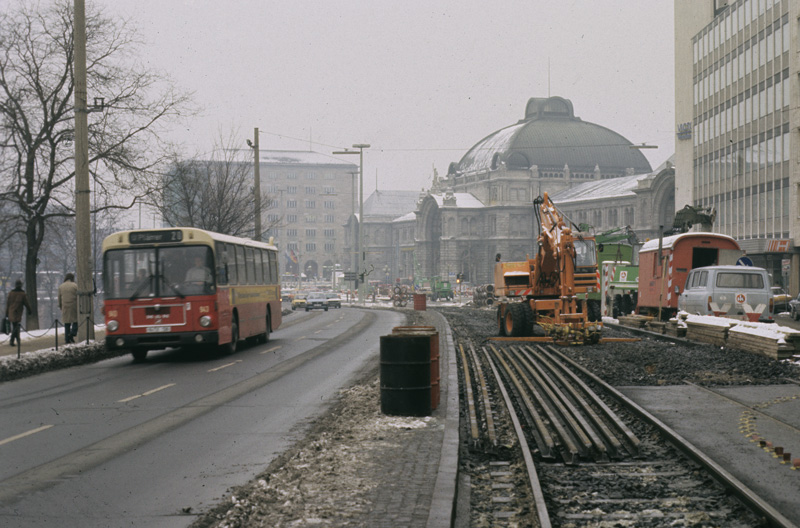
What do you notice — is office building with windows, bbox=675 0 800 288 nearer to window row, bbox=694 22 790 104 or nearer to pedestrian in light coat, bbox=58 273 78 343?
window row, bbox=694 22 790 104

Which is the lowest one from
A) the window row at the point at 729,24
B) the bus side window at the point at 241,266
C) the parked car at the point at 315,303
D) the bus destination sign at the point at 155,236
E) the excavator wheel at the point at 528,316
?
the parked car at the point at 315,303

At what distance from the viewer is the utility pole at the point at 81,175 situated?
2202 cm

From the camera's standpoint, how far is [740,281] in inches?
1082

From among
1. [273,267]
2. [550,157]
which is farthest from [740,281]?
[550,157]

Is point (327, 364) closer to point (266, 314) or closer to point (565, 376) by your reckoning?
point (565, 376)

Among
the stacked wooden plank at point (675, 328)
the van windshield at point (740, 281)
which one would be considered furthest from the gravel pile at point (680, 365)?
the van windshield at point (740, 281)

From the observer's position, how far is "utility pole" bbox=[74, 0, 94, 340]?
72.2ft

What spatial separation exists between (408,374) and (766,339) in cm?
1130

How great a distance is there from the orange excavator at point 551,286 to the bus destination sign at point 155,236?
1017cm

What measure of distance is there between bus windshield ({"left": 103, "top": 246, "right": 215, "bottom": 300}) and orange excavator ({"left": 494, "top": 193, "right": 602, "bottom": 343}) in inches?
385

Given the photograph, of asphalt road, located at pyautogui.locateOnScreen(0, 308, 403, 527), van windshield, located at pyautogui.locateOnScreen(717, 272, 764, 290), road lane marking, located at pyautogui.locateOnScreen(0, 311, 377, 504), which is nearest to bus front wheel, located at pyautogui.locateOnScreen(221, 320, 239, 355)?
asphalt road, located at pyautogui.locateOnScreen(0, 308, 403, 527)

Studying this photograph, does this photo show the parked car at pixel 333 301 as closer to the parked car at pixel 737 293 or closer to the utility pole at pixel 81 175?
the parked car at pixel 737 293

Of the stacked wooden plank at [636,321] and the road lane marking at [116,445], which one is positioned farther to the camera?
the stacked wooden plank at [636,321]

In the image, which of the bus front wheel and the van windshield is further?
the van windshield
